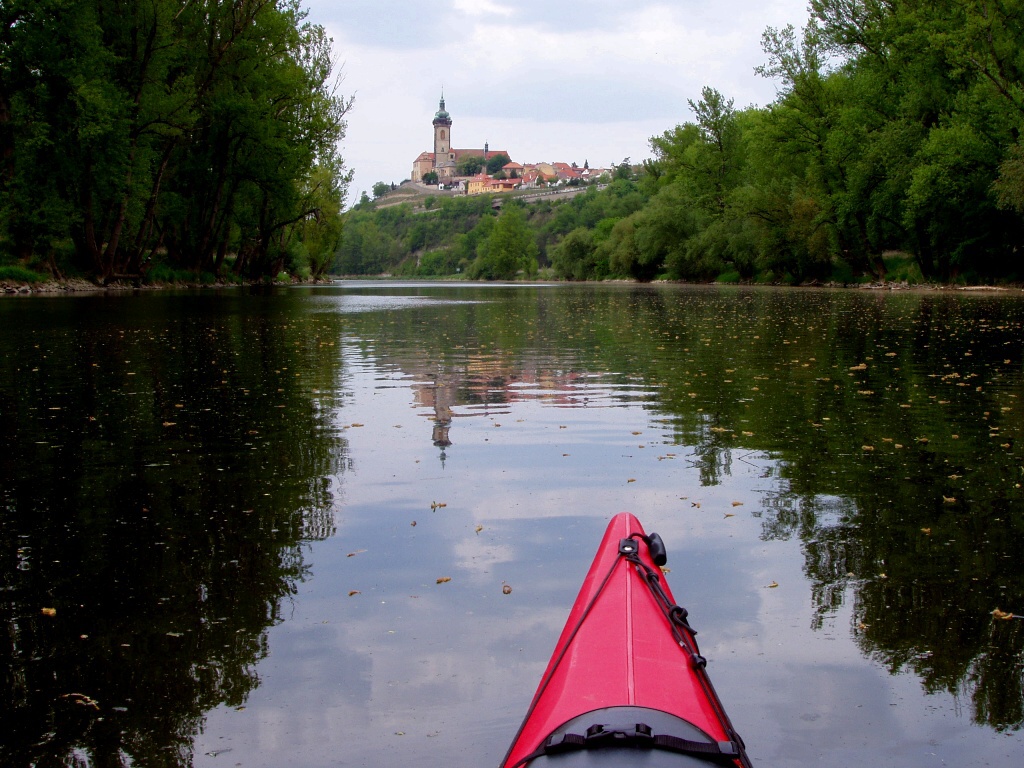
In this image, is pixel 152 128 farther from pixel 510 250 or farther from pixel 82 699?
pixel 510 250

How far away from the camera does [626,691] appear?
119 inches

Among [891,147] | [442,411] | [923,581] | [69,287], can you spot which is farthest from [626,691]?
[891,147]

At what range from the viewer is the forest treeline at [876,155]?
4166 centimetres

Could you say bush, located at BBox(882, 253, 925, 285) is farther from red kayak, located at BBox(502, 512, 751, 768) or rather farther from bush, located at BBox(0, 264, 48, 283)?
red kayak, located at BBox(502, 512, 751, 768)

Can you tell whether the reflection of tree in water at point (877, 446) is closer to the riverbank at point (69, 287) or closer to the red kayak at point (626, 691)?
the red kayak at point (626, 691)

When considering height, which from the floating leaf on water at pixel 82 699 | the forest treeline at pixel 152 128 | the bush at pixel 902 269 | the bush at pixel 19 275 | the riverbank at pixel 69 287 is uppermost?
the forest treeline at pixel 152 128

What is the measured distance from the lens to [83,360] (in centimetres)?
1568

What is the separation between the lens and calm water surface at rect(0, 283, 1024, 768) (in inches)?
149

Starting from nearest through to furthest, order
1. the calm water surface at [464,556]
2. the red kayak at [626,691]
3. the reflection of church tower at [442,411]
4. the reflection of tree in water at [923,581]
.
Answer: the red kayak at [626,691], the calm water surface at [464,556], the reflection of tree in water at [923,581], the reflection of church tower at [442,411]

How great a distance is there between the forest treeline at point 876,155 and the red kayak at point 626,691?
38.5 metres

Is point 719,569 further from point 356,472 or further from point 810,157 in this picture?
point 810,157

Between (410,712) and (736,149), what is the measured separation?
79.4 meters

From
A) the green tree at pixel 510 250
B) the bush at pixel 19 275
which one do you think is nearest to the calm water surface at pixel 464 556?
the bush at pixel 19 275

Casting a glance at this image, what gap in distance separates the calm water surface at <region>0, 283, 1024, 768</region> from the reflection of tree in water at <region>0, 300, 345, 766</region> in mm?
24
